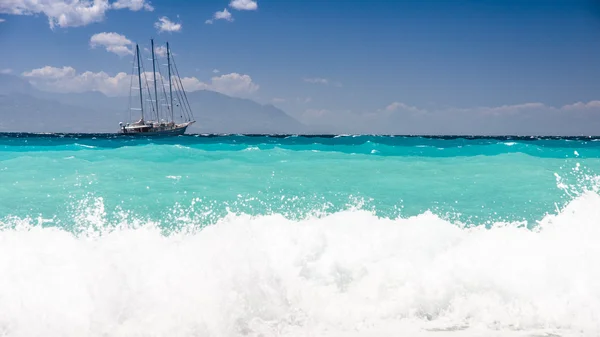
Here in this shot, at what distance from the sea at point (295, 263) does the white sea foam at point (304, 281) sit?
0.06ft

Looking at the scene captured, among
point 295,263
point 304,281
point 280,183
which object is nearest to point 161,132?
point 280,183

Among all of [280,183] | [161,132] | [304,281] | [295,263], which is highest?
[161,132]

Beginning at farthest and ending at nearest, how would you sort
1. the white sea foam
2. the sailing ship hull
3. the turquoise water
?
the sailing ship hull < the turquoise water < the white sea foam

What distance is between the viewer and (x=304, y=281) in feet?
19.3

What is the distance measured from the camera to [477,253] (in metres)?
6.43

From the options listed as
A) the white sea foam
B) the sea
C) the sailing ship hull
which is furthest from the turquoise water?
the sailing ship hull

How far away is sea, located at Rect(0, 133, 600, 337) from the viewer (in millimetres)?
4902

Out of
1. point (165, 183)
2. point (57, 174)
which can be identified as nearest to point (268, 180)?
point (165, 183)

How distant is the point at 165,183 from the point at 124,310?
7654 mm

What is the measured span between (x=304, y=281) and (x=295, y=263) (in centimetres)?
36

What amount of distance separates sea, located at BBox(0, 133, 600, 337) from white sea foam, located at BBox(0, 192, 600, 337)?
2cm

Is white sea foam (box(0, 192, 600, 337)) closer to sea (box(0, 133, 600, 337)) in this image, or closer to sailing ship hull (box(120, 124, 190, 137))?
sea (box(0, 133, 600, 337))

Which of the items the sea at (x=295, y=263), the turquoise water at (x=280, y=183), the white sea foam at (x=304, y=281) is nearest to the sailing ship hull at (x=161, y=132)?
the turquoise water at (x=280, y=183)

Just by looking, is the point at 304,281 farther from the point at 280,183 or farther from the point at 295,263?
the point at 280,183
